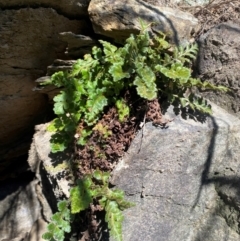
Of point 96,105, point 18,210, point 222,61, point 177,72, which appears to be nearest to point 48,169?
point 96,105

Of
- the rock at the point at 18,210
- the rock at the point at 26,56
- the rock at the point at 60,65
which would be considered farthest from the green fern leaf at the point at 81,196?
the rock at the point at 18,210

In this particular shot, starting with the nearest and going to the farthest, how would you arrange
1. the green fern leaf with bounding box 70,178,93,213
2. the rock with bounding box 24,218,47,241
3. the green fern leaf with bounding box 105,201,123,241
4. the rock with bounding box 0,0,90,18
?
1. the green fern leaf with bounding box 105,201,123,241
2. the green fern leaf with bounding box 70,178,93,213
3. the rock with bounding box 0,0,90,18
4. the rock with bounding box 24,218,47,241

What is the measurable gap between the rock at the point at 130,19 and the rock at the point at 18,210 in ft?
7.28

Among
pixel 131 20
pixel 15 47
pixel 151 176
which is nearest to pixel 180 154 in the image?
pixel 151 176

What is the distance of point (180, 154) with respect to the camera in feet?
10.4

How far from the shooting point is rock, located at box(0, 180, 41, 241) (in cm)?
467

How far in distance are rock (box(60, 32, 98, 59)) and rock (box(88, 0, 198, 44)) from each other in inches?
6.2

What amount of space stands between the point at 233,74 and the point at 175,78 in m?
0.61

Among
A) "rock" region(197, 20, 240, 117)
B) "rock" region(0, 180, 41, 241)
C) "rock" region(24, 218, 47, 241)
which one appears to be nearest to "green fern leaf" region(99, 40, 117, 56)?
"rock" region(197, 20, 240, 117)

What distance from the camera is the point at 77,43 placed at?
143 inches

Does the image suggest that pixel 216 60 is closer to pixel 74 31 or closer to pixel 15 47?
pixel 74 31

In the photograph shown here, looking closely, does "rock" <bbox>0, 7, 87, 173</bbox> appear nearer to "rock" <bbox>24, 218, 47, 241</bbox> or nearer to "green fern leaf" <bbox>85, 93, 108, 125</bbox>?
"green fern leaf" <bbox>85, 93, 108, 125</bbox>

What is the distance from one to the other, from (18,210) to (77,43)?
2353 millimetres

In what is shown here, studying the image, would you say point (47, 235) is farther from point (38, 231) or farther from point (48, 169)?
point (38, 231)
